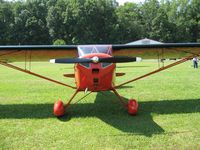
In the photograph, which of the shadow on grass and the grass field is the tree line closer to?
the grass field

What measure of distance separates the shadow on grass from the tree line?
272ft

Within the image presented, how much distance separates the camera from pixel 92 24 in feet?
315

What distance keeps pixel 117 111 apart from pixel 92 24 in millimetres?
88000

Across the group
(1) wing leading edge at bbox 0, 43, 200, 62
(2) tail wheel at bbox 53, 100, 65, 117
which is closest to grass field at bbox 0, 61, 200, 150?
(2) tail wheel at bbox 53, 100, 65, 117

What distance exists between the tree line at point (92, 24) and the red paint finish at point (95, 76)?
8439 cm

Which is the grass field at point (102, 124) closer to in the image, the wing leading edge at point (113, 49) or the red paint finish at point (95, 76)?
the red paint finish at point (95, 76)

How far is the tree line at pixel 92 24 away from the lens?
95312mm

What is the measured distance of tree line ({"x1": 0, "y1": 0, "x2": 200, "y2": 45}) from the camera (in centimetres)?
9531

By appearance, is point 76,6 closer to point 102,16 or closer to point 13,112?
point 102,16

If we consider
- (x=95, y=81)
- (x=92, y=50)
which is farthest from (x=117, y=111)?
(x=92, y=50)

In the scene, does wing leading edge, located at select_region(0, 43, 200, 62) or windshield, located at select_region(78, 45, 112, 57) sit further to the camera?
wing leading edge, located at select_region(0, 43, 200, 62)

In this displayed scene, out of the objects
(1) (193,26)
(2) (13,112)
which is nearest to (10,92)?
(2) (13,112)

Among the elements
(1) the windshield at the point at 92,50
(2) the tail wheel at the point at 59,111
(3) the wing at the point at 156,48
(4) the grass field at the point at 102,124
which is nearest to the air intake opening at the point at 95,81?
(1) the windshield at the point at 92,50

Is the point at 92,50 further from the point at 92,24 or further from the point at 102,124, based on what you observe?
the point at 92,24
